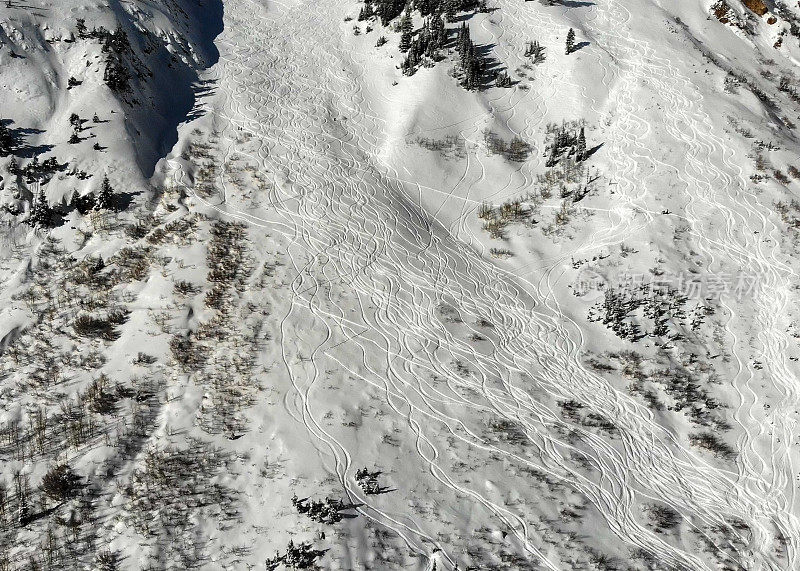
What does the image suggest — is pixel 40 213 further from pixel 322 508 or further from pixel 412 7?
pixel 412 7

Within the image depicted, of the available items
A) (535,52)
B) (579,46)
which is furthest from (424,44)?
(579,46)

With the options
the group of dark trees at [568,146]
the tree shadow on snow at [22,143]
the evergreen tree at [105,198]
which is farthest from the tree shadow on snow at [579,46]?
the tree shadow on snow at [22,143]

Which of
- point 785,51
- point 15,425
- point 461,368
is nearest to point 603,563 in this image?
point 461,368

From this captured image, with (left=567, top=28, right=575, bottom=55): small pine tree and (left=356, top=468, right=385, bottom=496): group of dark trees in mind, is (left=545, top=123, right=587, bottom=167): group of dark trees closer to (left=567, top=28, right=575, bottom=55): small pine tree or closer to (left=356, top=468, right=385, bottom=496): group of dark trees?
(left=567, top=28, right=575, bottom=55): small pine tree

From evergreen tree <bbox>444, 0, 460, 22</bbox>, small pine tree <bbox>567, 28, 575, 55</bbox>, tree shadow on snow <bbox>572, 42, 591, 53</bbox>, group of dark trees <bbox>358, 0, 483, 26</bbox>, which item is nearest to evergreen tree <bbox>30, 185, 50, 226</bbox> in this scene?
group of dark trees <bbox>358, 0, 483, 26</bbox>

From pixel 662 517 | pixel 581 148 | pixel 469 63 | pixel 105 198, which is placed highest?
pixel 469 63

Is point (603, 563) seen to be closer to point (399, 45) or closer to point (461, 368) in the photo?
point (461, 368)

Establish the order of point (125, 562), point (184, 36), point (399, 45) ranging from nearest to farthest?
point (125, 562), point (184, 36), point (399, 45)

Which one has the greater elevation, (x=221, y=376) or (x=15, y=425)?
(x=221, y=376)
